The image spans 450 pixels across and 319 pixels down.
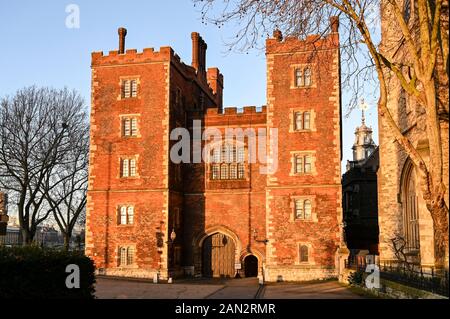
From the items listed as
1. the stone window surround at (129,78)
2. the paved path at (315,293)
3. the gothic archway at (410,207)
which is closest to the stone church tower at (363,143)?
the stone window surround at (129,78)

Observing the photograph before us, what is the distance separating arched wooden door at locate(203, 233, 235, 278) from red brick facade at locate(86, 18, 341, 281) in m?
0.24

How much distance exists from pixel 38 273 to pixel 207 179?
21696mm

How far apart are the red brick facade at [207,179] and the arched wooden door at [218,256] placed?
0.79 ft

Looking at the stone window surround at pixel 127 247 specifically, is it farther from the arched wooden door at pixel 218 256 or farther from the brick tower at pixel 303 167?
the brick tower at pixel 303 167

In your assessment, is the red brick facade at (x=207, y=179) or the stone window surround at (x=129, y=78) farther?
the stone window surround at (x=129, y=78)

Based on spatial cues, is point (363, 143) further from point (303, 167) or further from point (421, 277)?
point (421, 277)

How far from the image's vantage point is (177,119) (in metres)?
34.5

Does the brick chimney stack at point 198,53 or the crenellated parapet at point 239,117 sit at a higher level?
the brick chimney stack at point 198,53

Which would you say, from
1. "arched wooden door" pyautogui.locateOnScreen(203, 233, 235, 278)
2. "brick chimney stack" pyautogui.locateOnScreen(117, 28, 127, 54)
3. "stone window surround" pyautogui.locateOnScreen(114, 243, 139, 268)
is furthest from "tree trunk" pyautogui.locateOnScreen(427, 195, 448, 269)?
"brick chimney stack" pyautogui.locateOnScreen(117, 28, 127, 54)

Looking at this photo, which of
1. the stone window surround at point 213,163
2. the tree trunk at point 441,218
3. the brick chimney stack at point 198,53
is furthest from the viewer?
the brick chimney stack at point 198,53

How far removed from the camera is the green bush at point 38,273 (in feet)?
42.0

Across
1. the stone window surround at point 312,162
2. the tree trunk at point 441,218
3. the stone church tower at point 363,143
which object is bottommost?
the tree trunk at point 441,218

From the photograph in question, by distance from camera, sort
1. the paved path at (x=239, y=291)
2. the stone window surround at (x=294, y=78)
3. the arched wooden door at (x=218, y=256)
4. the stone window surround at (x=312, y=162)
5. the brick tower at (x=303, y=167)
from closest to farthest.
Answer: the paved path at (x=239, y=291)
the brick tower at (x=303, y=167)
the stone window surround at (x=312, y=162)
the stone window surround at (x=294, y=78)
the arched wooden door at (x=218, y=256)

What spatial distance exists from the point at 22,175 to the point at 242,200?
56.3ft
